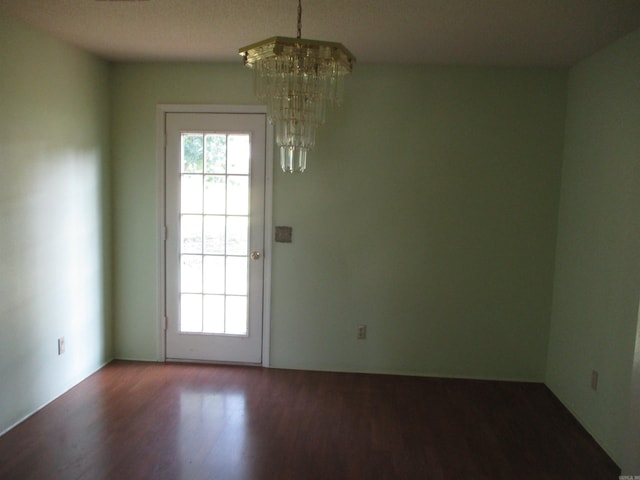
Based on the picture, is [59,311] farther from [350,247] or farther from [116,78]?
[350,247]

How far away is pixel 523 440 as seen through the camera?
117 inches

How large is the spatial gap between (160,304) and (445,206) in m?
2.49

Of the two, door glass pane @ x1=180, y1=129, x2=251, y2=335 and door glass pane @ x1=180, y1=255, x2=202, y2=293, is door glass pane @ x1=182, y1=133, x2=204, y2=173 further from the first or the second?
door glass pane @ x1=180, y1=255, x2=202, y2=293

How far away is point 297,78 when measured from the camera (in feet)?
6.62

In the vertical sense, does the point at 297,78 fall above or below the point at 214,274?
above

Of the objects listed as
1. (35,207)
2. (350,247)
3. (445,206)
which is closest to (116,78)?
(35,207)

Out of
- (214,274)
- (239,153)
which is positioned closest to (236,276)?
(214,274)

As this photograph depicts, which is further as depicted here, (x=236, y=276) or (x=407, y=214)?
(x=236, y=276)

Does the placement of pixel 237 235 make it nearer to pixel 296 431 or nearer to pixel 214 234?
pixel 214 234

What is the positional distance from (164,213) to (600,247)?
3204mm

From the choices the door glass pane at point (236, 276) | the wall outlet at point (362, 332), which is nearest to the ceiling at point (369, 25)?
the door glass pane at point (236, 276)

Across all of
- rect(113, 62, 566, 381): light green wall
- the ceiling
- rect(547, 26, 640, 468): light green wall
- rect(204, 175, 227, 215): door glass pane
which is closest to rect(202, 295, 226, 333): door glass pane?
rect(113, 62, 566, 381): light green wall

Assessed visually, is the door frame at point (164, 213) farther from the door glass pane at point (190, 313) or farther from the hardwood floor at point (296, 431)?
the hardwood floor at point (296, 431)

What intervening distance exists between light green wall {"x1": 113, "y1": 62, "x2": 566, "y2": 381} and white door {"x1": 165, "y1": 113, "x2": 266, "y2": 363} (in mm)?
151
